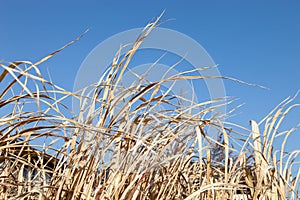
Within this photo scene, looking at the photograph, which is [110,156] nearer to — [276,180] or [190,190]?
[190,190]

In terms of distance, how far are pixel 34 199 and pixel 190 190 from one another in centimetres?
32

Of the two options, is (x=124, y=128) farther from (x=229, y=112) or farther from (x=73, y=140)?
(x=229, y=112)

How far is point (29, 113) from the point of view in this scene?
81cm

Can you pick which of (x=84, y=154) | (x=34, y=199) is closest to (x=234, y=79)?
(x=84, y=154)

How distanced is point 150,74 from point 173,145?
0.18 metres

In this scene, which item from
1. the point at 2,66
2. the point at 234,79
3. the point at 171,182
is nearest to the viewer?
the point at 2,66

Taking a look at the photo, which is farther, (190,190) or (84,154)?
(190,190)

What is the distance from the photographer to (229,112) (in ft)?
A: 3.09

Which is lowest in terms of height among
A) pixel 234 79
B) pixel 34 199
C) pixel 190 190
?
pixel 34 199

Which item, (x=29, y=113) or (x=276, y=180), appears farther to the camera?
(x=276, y=180)

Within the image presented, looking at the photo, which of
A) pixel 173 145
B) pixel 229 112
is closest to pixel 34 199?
pixel 173 145

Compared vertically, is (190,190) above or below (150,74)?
below

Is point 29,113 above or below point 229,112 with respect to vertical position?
below

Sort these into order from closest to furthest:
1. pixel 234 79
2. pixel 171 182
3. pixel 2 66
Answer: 1. pixel 2 66
2. pixel 234 79
3. pixel 171 182
